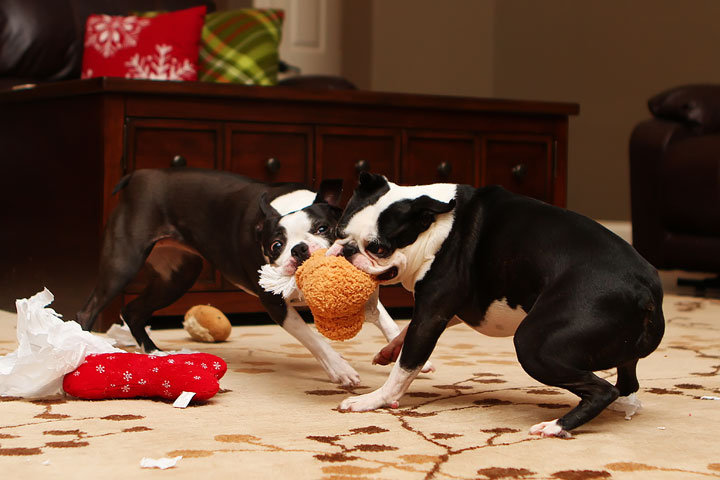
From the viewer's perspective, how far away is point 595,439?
5.10ft

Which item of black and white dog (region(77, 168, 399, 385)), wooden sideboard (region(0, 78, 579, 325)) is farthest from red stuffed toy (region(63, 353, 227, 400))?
wooden sideboard (region(0, 78, 579, 325))

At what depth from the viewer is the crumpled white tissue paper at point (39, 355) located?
6.01 feet

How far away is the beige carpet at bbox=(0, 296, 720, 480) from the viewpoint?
1349 millimetres

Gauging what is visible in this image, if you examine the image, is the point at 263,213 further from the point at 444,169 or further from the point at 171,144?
the point at 444,169

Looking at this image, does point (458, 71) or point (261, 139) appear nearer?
point (261, 139)

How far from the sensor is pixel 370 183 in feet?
5.89

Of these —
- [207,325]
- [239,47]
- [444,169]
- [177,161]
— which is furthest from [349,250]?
[239,47]

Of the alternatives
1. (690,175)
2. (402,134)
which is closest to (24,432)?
(402,134)

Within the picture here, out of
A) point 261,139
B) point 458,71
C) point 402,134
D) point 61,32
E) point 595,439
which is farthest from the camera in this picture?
point 458,71

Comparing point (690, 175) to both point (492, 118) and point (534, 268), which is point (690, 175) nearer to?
point (492, 118)

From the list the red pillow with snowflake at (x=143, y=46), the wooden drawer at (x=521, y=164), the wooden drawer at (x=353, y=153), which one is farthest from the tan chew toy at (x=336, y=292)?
the red pillow with snowflake at (x=143, y=46)

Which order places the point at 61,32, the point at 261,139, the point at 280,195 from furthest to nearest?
1. the point at 61,32
2. the point at 261,139
3. the point at 280,195

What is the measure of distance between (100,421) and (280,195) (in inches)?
30.1

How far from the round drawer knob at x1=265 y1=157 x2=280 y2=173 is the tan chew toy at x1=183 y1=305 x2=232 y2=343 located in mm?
572
